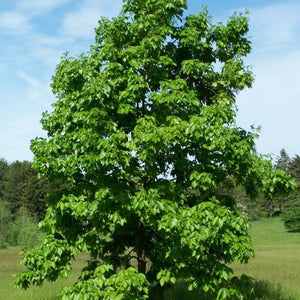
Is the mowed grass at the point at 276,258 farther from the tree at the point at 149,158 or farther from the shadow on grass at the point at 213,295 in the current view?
the tree at the point at 149,158

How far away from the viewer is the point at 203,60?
14.4 metres

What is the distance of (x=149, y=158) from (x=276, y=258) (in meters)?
35.9

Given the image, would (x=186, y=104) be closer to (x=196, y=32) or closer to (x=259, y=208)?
(x=196, y=32)

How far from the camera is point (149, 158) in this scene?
1086 cm

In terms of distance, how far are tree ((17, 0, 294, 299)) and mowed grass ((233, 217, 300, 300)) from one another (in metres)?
8.30

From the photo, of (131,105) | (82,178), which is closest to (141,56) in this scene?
(131,105)

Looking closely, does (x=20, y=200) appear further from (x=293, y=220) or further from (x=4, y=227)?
(x=293, y=220)

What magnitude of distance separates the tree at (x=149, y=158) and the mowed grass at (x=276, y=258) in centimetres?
830

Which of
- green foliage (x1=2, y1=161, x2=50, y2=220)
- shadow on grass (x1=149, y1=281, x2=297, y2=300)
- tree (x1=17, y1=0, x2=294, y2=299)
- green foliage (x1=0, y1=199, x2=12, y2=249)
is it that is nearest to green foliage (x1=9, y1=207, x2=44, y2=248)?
green foliage (x1=0, y1=199, x2=12, y2=249)

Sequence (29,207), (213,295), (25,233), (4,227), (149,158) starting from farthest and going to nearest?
(29,207)
(4,227)
(25,233)
(213,295)
(149,158)

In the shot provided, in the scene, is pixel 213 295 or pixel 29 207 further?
pixel 29 207

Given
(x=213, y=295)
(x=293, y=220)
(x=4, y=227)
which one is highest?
(x=4, y=227)

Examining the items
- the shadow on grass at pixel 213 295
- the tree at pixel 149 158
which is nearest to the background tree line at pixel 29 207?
the shadow on grass at pixel 213 295

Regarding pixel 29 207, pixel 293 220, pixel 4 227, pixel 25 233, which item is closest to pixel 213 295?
pixel 25 233
